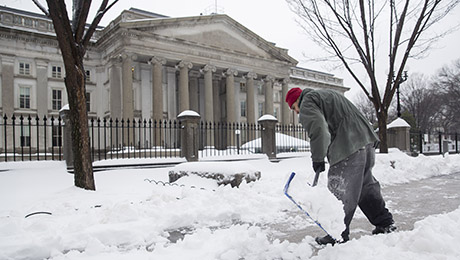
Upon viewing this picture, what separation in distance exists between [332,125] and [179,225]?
2.68 meters

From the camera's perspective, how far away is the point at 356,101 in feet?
260

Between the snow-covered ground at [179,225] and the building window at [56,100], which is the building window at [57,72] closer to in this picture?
the building window at [56,100]

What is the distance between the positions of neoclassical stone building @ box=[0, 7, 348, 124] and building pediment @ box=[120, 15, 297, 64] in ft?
0.25

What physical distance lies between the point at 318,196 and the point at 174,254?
164 centimetres

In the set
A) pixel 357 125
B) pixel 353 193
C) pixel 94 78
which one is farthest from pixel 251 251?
pixel 94 78

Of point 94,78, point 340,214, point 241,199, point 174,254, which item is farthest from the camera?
point 94,78

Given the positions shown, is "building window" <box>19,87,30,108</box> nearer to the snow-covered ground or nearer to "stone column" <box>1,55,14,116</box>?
"stone column" <box>1,55,14,116</box>

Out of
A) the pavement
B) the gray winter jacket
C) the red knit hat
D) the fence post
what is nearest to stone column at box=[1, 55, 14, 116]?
the fence post

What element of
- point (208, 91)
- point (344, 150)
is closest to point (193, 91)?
point (208, 91)

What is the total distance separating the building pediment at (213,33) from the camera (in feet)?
81.5

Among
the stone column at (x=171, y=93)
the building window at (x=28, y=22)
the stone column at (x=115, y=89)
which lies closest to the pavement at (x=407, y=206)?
the stone column at (x=115, y=89)

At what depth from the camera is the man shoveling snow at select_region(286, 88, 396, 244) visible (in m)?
3.34

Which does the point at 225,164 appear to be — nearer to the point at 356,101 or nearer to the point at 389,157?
the point at 389,157

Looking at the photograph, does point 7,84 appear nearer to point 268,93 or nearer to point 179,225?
point 268,93
